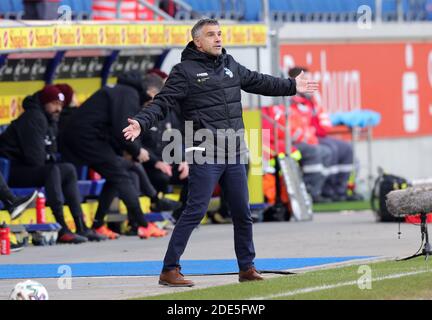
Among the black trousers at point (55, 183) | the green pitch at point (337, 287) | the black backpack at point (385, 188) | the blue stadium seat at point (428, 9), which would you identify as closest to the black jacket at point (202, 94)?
the green pitch at point (337, 287)

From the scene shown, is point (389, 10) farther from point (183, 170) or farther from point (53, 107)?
point (53, 107)

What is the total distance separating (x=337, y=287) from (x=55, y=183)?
602 centimetres

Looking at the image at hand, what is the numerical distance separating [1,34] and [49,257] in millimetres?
2696

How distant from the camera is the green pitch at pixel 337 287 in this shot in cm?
1009

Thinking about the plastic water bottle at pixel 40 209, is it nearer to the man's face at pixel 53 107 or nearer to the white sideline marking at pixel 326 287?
the man's face at pixel 53 107

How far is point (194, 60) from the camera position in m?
11.4

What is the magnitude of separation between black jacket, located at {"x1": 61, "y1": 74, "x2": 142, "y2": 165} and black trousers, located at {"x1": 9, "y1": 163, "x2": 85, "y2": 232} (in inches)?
18.6

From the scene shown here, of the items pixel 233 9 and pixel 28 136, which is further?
pixel 233 9

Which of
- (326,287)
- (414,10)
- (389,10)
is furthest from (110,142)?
(414,10)

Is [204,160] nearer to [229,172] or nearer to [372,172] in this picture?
[229,172]

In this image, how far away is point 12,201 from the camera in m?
15.3

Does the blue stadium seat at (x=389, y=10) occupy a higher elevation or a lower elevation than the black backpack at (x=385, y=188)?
higher

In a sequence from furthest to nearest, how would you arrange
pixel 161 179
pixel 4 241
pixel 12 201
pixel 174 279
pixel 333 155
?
Answer: pixel 333 155, pixel 161 179, pixel 12 201, pixel 4 241, pixel 174 279
